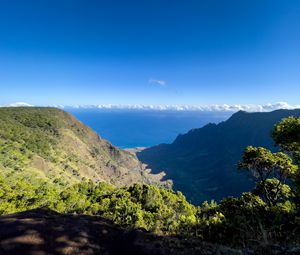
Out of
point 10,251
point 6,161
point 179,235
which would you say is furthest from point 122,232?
point 6,161

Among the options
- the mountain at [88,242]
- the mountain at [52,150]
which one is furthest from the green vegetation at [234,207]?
the mountain at [52,150]

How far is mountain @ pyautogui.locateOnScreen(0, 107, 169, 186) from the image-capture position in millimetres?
92625

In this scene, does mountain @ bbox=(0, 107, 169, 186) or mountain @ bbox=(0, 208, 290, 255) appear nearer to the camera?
mountain @ bbox=(0, 208, 290, 255)

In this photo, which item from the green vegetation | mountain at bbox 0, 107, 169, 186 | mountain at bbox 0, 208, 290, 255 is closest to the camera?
mountain at bbox 0, 208, 290, 255

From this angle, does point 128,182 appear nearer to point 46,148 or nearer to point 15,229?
point 46,148

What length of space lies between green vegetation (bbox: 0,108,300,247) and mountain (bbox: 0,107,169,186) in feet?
58.1

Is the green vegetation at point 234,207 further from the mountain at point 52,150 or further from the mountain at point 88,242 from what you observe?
the mountain at point 52,150

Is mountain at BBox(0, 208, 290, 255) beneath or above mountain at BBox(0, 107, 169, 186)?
above

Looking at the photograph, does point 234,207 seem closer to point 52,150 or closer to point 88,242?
point 88,242

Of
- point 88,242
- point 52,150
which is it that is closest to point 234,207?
point 88,242

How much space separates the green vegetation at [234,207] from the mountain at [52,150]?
1770 centimetres

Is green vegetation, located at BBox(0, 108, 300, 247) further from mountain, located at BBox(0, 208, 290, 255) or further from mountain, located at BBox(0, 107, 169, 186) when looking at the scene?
mountain, located at BBox(0, 107, 169, 186)

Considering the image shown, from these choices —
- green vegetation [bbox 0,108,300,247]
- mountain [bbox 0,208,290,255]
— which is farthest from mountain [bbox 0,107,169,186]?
mountain [bbox 0,208,290,255]

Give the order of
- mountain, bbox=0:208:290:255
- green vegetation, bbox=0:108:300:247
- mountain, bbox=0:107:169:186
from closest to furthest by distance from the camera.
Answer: mountain, bbox=0:208:290:255, green vegetation, bbox=0:108:300:247, mountain, bbox=0:107:169:186
